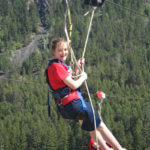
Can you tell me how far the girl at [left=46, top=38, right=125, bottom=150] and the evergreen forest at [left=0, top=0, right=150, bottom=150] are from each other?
27993mm

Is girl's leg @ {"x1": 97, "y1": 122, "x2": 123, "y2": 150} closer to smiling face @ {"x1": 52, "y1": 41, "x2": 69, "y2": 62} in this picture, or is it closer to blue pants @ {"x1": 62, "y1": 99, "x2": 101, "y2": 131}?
blue pants @ {"x1": 62, "y1": 99, "x2": 101, "y2": 131}

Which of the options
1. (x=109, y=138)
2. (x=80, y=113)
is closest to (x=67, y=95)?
(x=80, y=113)

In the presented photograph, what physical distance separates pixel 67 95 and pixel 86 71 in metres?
93.1

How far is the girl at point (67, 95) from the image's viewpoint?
3.90 meters

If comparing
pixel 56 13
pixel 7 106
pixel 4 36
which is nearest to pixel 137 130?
pixel 7 106

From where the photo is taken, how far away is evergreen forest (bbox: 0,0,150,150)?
6084cm

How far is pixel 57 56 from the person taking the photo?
13.2ft

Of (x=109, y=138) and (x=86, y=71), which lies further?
(x=86, y=71)

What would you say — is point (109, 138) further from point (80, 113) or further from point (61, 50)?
point (61, 50)

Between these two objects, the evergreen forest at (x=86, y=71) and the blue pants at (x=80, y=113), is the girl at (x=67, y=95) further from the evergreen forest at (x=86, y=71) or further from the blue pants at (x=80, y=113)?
the evergreen forest at (x=86, y=71)

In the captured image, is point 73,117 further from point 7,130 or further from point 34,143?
point 7,130

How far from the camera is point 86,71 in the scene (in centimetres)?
9700

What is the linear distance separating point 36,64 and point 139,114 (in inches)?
1896

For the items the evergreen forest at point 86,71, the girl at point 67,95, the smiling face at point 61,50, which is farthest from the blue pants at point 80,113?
the evergreen forest at point 86,71
